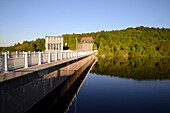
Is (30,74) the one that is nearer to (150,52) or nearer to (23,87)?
(23,87)

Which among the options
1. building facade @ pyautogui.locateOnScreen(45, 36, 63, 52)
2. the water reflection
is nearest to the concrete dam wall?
the water reflection

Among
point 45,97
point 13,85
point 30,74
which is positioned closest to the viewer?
point 13,85

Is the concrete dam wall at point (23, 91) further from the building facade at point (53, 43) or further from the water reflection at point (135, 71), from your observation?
the building facade at point (53, 43)

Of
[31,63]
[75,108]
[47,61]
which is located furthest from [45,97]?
[47,61]

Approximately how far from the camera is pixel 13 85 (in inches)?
318

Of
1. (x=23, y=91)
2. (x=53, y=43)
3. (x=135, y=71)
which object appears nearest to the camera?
(x=23, y=91)

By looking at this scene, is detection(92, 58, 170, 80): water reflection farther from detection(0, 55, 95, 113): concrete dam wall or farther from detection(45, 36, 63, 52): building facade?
detection(45, 36, 63, 52): building facade

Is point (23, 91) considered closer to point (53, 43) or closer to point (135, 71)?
point (135, 71)

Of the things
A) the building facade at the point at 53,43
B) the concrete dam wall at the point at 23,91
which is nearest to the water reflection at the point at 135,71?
the concrete dam wall at the point at 23,91

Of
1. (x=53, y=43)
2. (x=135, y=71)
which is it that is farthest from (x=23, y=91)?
(x=53, y=43)

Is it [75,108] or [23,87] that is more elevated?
[23,87]

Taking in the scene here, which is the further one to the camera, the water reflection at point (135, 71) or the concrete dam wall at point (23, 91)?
the water reflection at point (135, 71)

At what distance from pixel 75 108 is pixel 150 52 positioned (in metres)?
101

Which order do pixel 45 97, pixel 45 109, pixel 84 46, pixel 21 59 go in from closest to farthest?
pixel 45 109
pixel 45 97
pixel 21 59
pixel 84 46
